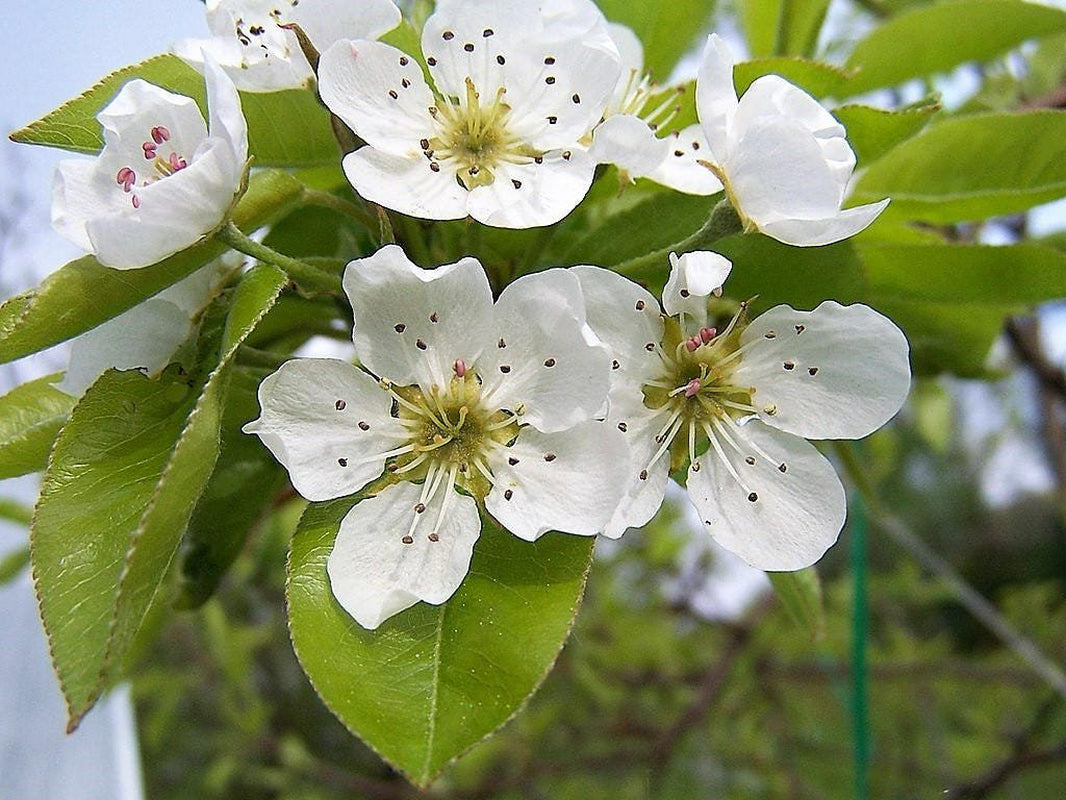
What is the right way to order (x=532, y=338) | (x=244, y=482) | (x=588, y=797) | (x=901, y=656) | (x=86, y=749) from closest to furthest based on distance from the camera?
(x=532, y=338), (x=244, y=482), (x=86, y=749), (x=901, y=656), (x=588, y=797)

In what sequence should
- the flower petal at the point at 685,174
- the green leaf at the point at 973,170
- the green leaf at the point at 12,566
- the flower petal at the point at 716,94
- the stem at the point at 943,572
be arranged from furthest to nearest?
1. the green leaf at the point at 12,566
2. the stem at the point at 943,572
3. the green leaf at the point at 973,170
4. the flower petal at the point at 685,174
5. the flower petal at the point at 716,94

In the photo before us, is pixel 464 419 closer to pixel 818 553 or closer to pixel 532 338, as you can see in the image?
pixel 532 338

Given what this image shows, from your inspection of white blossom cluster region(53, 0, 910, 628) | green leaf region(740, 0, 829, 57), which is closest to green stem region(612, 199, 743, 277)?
white blossom cluster region(53, 0, 910, 628)

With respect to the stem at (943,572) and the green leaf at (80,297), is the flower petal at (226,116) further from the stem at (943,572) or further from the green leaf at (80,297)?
the stem at (943,572)

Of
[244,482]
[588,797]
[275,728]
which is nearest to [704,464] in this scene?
[244,482]

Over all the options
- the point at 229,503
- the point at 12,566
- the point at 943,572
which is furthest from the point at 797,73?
the point at 943,572

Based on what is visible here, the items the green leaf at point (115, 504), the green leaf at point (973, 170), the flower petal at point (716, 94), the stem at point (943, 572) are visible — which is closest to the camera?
the green leaf at point (115, 504)

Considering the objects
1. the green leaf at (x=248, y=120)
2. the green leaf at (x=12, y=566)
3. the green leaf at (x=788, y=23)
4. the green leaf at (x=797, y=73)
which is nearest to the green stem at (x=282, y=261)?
the green leaf at (x=248, y=120)
